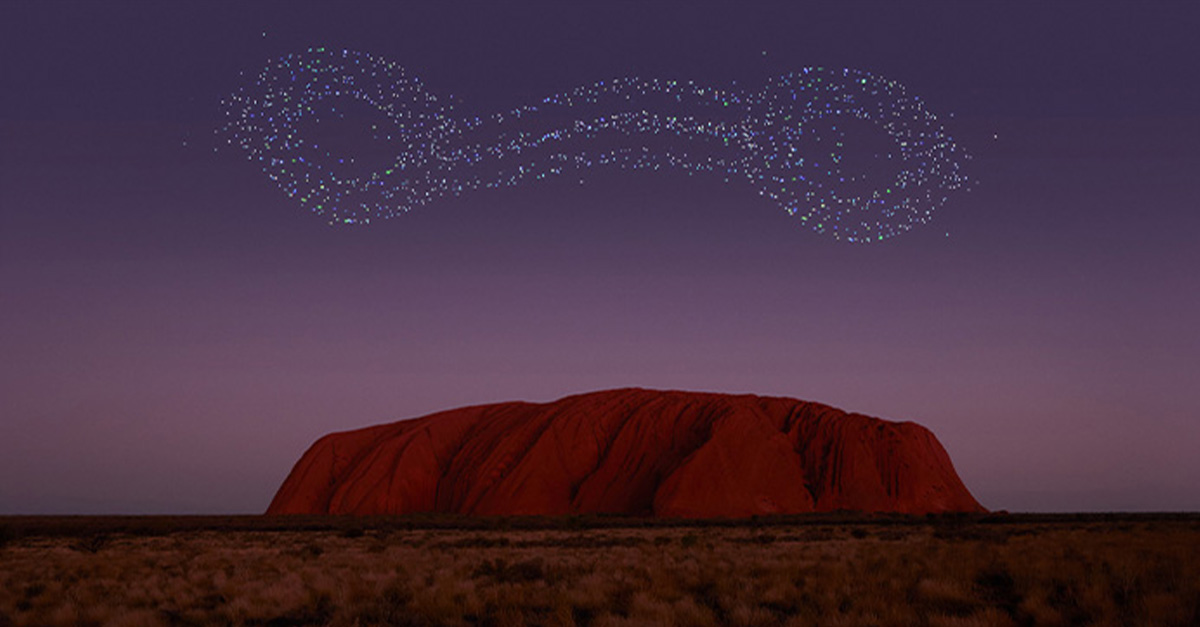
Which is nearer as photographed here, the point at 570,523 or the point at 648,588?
the point at 648,588

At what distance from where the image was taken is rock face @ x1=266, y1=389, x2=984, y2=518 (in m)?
72.9

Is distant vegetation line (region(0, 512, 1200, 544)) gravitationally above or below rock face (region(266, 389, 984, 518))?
below

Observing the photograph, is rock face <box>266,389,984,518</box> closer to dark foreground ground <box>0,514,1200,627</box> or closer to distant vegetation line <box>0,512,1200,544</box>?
distant vegetation line <box>0,512,1200,544</box>

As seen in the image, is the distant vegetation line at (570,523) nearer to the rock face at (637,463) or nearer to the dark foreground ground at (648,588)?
the rock face at (637,463)

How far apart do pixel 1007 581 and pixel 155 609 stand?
1416 centimetres

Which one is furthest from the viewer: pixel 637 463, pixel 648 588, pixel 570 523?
pixel 637 463

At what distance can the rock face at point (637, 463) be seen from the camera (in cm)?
7294

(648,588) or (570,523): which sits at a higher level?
(648,588)

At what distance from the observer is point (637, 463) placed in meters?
78.1

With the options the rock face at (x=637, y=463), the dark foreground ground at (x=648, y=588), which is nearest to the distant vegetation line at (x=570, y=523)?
the rock face at (x=637, y=463)

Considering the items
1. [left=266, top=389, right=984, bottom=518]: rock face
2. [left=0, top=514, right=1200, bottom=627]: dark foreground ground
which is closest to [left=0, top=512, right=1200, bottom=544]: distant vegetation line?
[left=266, top=389, right=984, bottom=518]: rock face

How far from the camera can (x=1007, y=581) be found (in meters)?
15.6

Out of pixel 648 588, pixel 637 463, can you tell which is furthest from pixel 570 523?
pixel 648 588

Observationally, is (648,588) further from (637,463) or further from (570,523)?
(637,463)
